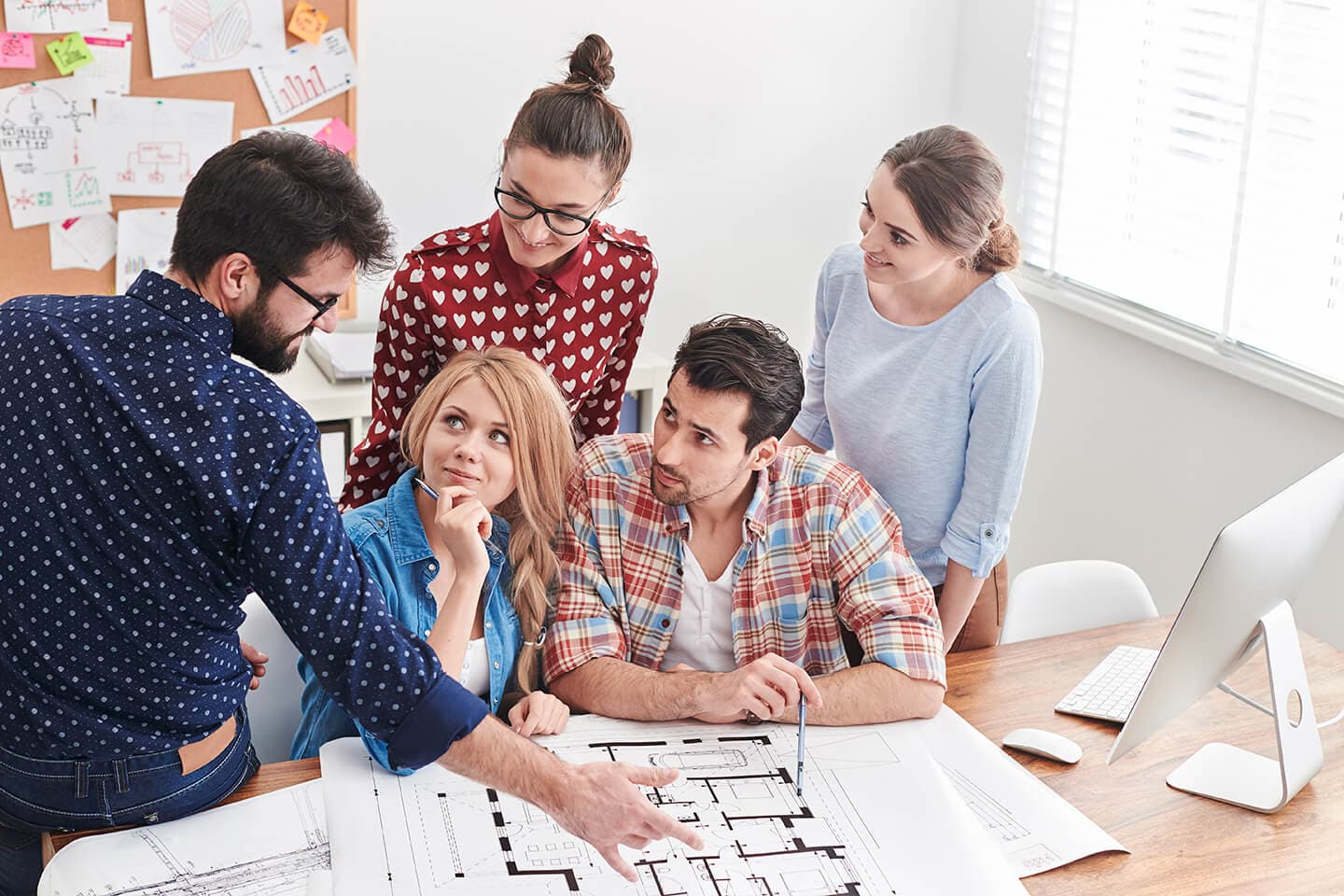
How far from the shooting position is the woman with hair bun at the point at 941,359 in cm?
190

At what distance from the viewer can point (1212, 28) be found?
2881 mm

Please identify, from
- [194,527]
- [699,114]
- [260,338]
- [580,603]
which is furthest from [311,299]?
[699,114]

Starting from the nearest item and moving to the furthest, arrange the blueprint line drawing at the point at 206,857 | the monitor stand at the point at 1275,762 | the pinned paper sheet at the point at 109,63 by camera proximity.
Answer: the blueprint line drawing at the point at 206,857 < the monitor stand at the point at 1275,762 < the pinned paper sheet at the point at 109,63

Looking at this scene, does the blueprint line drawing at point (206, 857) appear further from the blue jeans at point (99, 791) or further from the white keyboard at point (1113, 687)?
the white keyboard at point (1113, 687)

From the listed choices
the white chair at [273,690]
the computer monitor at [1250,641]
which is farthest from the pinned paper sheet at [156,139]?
the computer monitor at [1250,641]

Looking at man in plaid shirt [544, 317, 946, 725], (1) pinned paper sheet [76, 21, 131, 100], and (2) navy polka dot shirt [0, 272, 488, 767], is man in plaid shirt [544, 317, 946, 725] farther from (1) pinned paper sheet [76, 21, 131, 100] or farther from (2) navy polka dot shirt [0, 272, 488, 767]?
(1) pinned paper sheet [76, 21, 131, 100]

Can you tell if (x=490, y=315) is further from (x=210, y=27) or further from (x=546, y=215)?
(x=210, y=27)

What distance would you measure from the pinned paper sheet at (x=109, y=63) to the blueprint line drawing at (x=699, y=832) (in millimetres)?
2032

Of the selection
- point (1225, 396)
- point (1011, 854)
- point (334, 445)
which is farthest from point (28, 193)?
point (1225, 396)

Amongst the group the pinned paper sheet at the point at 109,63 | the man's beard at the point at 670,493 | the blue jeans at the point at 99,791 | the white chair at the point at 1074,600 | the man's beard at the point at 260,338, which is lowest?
the white chair at the point at 1074,600

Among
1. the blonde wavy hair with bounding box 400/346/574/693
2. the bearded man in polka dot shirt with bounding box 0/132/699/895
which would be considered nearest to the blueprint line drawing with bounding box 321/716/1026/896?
the bearded man in polka dot shirt with bounding box 0/132/699/895

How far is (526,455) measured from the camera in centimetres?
181

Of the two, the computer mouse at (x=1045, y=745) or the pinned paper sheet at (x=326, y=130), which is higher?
the pinned paper sheet at (x=326, y=130)

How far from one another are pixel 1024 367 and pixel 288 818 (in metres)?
1.20
